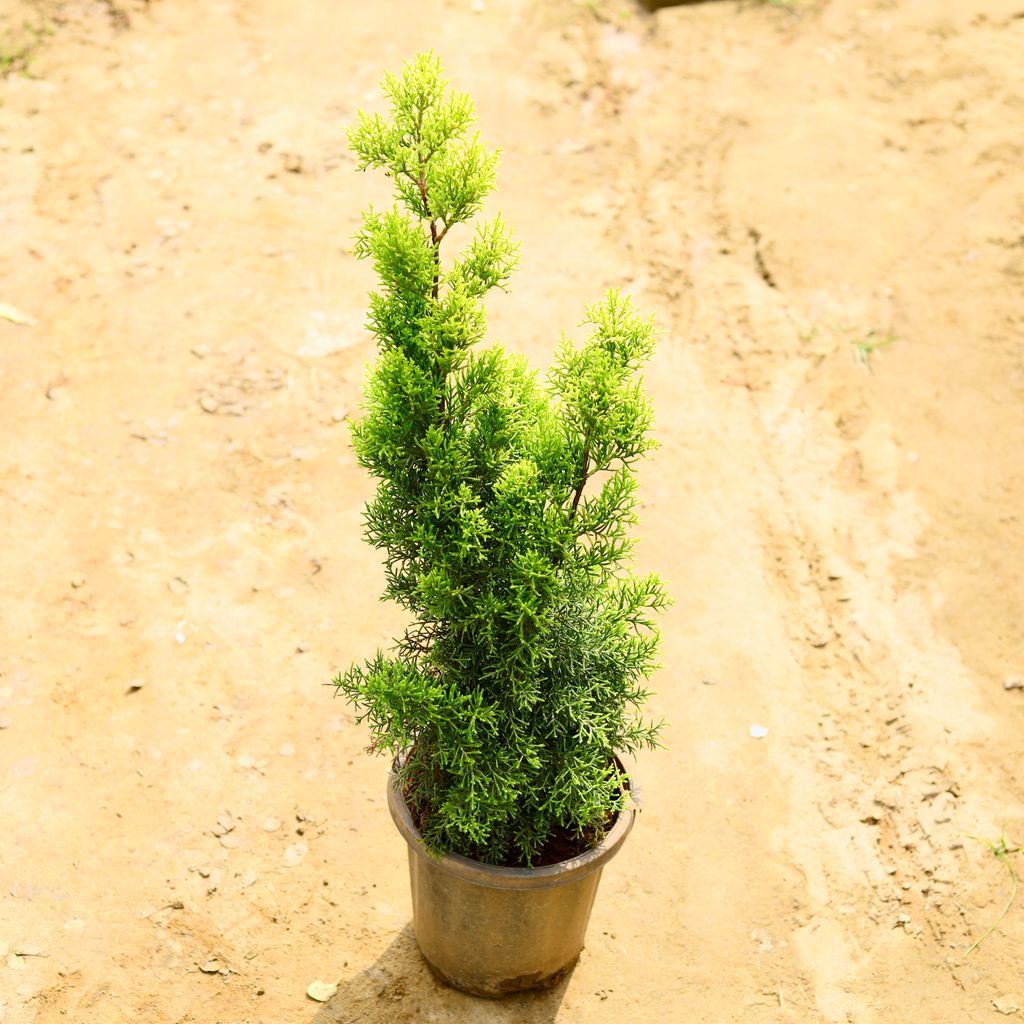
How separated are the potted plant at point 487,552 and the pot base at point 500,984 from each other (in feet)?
1.21

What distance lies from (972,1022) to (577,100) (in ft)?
21.9

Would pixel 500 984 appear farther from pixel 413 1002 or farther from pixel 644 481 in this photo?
pixel 644 481

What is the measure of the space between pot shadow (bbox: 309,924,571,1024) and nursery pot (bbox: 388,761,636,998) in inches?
2.0

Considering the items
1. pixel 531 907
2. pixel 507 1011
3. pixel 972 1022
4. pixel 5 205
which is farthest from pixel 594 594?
pixel 5 205

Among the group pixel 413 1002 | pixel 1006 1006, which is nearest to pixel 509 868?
pixel 413 1002

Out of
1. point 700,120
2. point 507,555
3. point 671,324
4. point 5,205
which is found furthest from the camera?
point 700,120

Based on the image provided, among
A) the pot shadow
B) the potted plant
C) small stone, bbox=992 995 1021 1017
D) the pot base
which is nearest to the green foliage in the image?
the potted plant

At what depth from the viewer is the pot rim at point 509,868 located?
3.59 metres

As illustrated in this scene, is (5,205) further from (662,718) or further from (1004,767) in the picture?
(1004,767)

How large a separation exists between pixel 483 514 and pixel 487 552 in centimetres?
11

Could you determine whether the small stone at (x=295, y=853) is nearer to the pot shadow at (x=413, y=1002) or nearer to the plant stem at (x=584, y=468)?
the pot shadow at (x=413, y=1002)

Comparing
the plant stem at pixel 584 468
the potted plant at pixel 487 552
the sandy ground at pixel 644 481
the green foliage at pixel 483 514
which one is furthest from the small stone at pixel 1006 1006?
the plant stem at pixel 584 468

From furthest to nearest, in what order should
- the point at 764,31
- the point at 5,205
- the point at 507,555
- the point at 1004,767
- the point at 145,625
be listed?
the point at 764,31, the point at 5,205, the point at 145,625, the point at 1004,767, the point at 507,555

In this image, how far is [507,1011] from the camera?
4.20m
